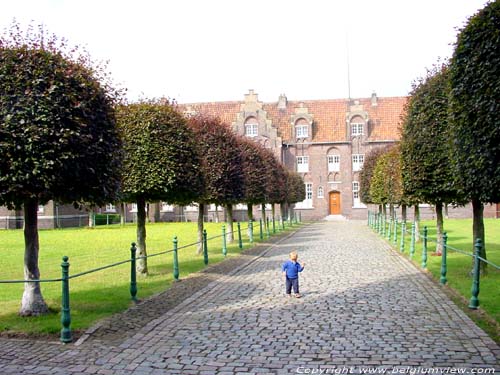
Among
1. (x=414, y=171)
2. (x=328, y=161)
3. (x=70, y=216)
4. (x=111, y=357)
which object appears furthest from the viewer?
(x=328, y=161)

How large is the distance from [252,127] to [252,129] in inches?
9.3

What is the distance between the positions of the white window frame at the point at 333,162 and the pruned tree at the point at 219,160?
38.0 meters

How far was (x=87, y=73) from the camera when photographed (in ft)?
31.7

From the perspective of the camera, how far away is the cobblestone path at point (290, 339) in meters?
6.69

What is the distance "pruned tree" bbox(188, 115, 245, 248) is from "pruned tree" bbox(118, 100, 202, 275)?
5609mm

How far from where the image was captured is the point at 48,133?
339 inches

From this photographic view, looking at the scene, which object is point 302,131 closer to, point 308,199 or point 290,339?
point 308,199

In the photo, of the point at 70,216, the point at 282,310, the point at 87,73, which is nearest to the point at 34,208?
the point at 87,73

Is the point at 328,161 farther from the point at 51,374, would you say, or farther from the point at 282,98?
the point at 51,374

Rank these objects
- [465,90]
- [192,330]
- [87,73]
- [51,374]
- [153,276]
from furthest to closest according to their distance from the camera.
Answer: [153,276] → [465,90] → [87,73] → [192,330] → [51,374]

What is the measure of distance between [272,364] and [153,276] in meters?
8.61

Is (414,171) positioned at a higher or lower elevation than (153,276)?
higher

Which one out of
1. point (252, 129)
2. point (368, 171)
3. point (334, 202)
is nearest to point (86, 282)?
point (368, 171)

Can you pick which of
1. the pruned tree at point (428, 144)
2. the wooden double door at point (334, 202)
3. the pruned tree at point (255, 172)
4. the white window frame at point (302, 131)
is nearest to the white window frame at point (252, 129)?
the white window frame at point (302, 131)
